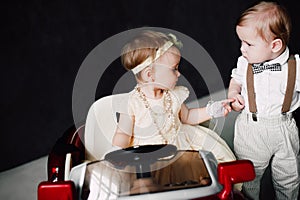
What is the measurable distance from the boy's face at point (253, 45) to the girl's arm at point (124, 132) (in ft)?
0.98

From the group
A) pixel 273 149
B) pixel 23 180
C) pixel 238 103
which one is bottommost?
pixel 23 180

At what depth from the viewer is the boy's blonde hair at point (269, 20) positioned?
3.08 feet

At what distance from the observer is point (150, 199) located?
2.51 ft

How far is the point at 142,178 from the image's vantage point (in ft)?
2.66

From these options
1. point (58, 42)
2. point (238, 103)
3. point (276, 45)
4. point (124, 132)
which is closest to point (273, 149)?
point (238, 103)

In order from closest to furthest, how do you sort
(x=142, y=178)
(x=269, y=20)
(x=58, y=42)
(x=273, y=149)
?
(x=142, y=178) < (x=269, y=20) < (x=273, y=149) < (x=58, y=42)

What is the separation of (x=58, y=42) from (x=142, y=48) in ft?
1.94

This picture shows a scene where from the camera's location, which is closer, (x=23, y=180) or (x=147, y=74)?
(x=147, y=74)

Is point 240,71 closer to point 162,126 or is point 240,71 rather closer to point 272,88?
point 272,88

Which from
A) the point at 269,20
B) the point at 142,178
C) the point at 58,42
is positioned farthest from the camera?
the point at 58,42

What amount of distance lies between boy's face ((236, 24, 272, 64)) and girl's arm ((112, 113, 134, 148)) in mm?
299

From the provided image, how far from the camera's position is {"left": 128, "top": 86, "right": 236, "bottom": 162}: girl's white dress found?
1.03 m

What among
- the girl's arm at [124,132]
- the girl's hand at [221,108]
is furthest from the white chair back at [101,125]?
the girl's hand at [221,108]

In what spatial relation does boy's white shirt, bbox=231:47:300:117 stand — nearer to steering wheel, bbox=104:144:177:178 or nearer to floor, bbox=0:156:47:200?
steering wheel, bbox=104:144:177:178
